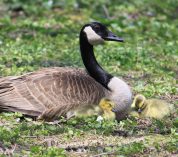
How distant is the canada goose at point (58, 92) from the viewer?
8.26 meters

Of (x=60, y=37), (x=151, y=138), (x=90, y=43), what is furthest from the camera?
(x=60, y=37)

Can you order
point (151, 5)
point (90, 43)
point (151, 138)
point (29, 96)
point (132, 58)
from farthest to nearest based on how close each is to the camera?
point (151, 5) → point (132, 58) → point (90, 43) → point (29, 96) → point (151, 138)

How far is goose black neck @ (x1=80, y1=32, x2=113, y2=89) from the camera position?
884 cm

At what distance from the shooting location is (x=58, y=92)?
8.39m

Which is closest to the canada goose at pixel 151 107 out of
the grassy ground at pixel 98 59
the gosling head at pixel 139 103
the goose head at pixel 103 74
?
Answer: the gosling head at pixel 139 103

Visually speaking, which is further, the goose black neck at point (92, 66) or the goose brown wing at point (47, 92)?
the goose black neck at point (92, 66)

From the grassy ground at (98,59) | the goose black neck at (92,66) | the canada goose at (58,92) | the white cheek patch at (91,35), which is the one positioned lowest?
the grassy ground at (98,59)

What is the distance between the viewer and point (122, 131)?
7750 millimetres

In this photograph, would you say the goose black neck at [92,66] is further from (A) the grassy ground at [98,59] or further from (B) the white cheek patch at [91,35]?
(A) the grassy ground at [98,59]

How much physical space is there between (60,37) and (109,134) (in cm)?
665

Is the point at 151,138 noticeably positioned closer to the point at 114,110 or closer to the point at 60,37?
the point at 114,110

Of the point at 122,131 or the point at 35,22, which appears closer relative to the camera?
the point at 122,131

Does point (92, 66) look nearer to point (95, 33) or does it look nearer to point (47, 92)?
point (95, 33)

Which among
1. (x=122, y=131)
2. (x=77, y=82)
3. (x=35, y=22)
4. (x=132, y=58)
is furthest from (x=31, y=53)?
(x=122, y=131)
